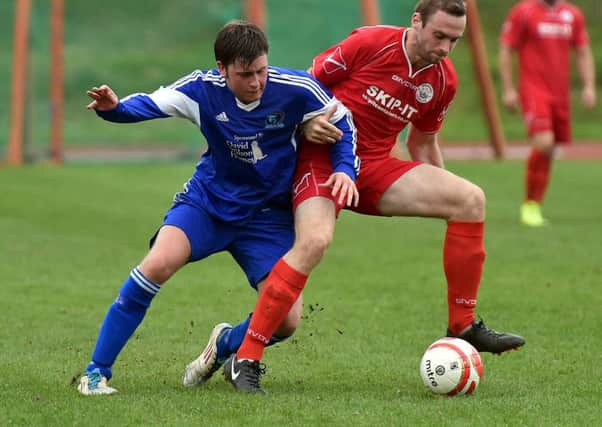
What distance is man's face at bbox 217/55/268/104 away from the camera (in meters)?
5.33

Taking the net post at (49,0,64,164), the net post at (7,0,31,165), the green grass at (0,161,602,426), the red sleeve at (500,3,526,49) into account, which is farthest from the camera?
the net post at (49,0,64,164)

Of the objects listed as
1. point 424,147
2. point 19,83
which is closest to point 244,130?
point 424,147

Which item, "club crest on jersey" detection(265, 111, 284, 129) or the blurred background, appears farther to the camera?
the blurred background

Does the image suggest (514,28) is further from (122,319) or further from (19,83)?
(19,83)

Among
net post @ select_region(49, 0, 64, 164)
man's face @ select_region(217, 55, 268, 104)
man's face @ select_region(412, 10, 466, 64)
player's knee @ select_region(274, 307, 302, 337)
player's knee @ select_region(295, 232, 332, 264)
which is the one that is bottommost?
net post @ select_region(49, 0, 64, 164)

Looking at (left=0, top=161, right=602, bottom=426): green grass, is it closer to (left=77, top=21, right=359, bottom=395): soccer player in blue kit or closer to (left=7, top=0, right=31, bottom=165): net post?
(left=77, top=21, right=359, bottom=395): soccer player in blue kit

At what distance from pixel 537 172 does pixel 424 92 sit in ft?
21.1

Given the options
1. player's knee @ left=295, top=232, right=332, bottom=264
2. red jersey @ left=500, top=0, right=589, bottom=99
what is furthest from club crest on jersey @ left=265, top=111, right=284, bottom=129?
red jersey @ left=500, top=0, right=589, bottom=99

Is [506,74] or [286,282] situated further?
[506,74]

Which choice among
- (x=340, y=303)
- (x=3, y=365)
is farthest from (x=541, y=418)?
(x=340, y=303)

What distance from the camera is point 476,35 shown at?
20625 mm

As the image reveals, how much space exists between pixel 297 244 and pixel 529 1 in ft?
25.5

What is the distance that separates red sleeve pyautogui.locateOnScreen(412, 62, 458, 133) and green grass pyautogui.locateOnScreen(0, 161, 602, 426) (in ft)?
3.98

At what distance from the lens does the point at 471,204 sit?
6.12 metres
